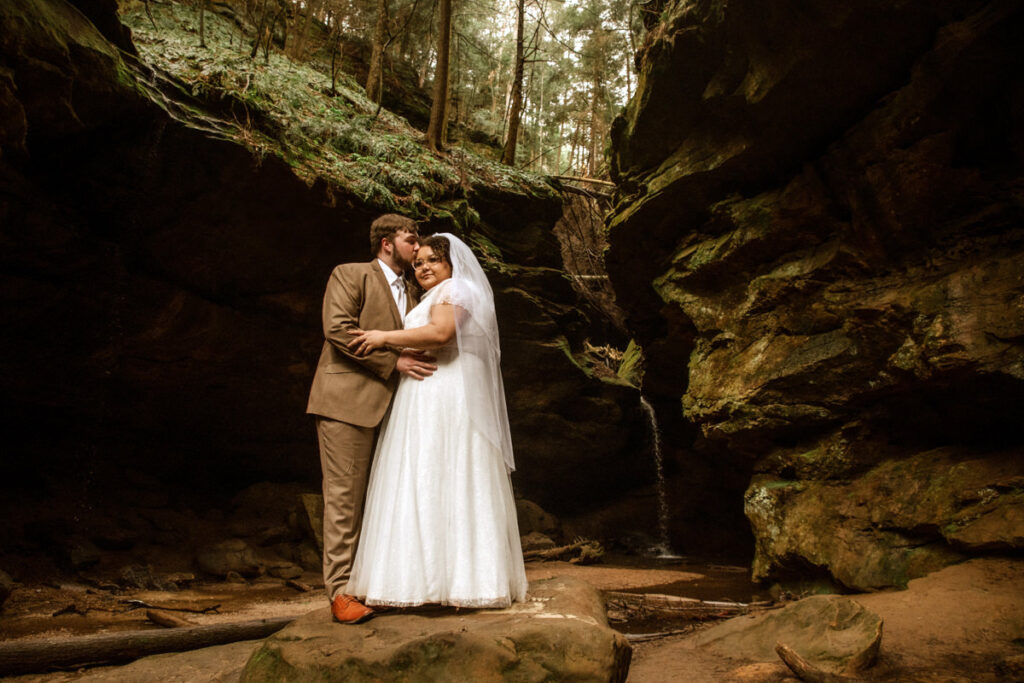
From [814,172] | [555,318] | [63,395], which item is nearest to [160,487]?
[63,395]

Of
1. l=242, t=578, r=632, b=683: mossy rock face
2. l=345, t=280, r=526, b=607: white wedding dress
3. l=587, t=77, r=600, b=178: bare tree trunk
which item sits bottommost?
l=242, t=578, r=632, b=683: mossy rock face

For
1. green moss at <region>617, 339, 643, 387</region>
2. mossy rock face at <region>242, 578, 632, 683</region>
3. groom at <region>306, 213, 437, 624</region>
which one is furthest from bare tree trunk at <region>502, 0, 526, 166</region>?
mossy rock face at <region>242, 578, 632, 683</region>

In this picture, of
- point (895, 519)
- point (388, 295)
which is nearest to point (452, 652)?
point (388, 295)

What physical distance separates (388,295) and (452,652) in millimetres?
2090

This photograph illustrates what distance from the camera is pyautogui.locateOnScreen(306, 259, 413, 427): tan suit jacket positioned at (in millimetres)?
3102

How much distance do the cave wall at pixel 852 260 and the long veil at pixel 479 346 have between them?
15.1ft

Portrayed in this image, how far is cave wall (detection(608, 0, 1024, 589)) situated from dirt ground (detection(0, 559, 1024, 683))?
68cm

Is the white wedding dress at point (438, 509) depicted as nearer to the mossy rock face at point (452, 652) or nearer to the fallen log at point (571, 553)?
the mossy rock face at point (452, 652)

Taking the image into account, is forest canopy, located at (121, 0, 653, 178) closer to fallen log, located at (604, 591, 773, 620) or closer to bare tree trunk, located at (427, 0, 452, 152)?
bare tree trunk, located at (427, 0, 452, 152)

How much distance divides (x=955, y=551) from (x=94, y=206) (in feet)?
34.1

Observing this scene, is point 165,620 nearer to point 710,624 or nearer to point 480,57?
point 710,624

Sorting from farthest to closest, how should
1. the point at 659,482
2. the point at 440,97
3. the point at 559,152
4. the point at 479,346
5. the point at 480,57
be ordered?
the point at 559,152 → the point at 480,57 → the point at 659,482 → the point at 440,97 → the point at 479,346

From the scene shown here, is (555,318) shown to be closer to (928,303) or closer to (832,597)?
(928,303)

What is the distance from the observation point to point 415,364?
316 centimetres
